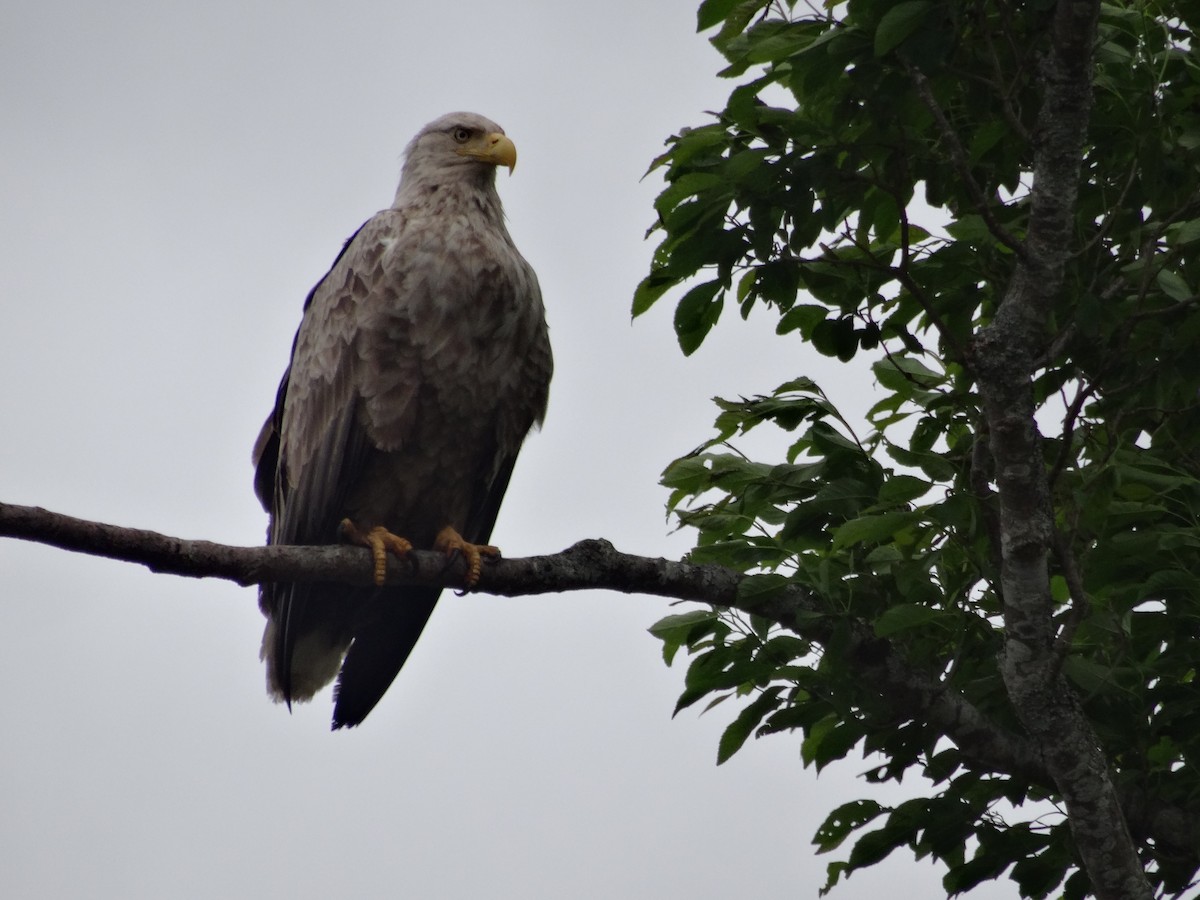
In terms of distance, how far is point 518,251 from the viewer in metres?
5.83

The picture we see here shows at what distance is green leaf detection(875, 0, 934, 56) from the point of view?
9.34 ft

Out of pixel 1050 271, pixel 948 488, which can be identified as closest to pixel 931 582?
pixel 948 488

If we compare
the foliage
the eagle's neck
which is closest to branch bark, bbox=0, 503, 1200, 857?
the foliage

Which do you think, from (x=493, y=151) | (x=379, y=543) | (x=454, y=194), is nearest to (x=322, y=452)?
(x=379, y=543)

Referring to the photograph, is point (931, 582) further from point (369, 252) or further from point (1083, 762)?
point (369, 252)

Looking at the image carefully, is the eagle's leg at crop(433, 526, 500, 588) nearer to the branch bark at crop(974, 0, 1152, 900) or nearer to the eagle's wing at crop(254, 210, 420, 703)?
the eagle's wing at crop(254, 210, 420, 703)

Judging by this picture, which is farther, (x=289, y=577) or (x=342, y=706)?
(x=342, y=706)

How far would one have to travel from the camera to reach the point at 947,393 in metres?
3.91

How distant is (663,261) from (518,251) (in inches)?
85.7

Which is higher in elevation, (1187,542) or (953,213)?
(953,213)

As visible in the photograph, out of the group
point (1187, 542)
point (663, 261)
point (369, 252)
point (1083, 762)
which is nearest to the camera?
point (1187, 542)

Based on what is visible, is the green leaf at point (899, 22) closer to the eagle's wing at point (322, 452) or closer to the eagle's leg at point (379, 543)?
the eagle's leg at point (379, 543)

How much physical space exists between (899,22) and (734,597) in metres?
1.78

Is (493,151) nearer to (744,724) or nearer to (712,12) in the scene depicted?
(712,12)
